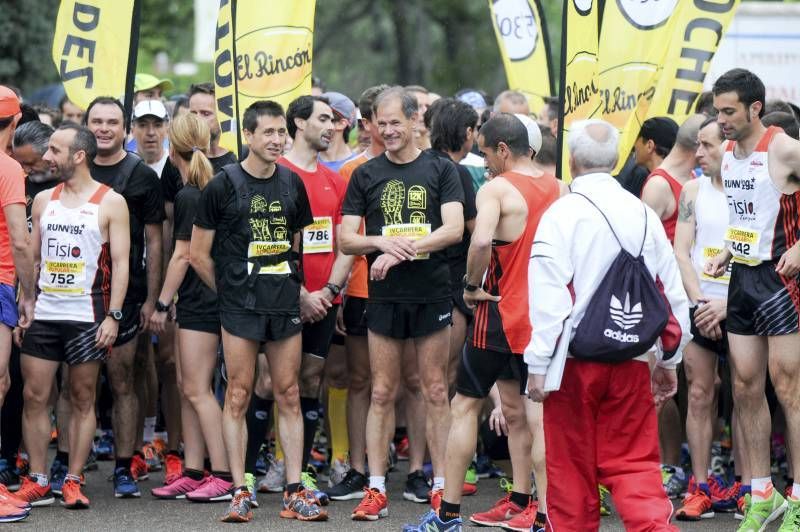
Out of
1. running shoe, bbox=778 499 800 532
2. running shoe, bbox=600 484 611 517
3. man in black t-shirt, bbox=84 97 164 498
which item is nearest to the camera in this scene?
running shoe, bbox=778 499 800 532

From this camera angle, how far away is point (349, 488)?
9508 millimetres

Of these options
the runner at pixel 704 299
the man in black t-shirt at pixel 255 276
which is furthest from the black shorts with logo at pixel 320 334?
the runner at pixel 704 299

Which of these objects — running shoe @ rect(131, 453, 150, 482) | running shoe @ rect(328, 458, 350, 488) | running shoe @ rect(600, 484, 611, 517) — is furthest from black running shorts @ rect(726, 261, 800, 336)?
running shoe @ rect(131, 453, 150, 482)

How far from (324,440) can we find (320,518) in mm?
3012

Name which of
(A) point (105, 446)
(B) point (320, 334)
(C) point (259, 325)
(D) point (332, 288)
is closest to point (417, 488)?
(B) point (320, 334)

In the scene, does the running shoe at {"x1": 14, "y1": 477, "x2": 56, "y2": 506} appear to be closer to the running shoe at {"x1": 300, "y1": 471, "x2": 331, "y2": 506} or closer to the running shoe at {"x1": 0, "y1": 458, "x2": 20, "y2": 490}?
the running shoe at {"x1": 0, "y1": 458, "x2": 20, "y2": 490}

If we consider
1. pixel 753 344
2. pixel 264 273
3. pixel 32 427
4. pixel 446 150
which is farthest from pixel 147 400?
pixel 753 344

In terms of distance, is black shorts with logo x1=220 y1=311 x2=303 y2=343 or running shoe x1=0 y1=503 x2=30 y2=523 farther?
black shorts with logo x1=220 y1=311 x2=303 y2=343

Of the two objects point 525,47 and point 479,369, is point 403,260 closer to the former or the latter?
point 479,369

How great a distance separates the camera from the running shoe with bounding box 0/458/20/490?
962cm

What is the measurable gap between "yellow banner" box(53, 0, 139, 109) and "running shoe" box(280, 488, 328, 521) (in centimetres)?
337


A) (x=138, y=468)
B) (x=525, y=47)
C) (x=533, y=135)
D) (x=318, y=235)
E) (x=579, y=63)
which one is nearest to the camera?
(x=533, y=135)

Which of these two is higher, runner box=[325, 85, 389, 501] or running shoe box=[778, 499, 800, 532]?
runner box=[325, 85, 389, 501]

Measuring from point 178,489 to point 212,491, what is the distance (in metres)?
0.28
